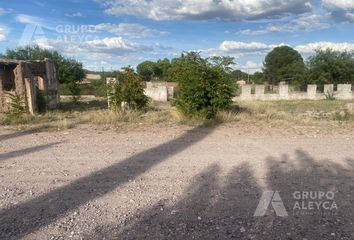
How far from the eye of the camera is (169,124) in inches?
420

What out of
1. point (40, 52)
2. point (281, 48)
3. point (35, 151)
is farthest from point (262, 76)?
point (35, 151)

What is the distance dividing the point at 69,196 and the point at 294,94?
106ft

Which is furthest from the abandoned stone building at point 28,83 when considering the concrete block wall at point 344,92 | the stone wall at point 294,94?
the concrete block wall at point 344,92

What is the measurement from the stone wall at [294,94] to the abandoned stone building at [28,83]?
18.4m

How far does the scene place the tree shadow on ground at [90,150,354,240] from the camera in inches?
141

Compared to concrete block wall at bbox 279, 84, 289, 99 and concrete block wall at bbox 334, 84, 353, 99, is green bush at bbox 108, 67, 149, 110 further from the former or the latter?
concrete block wall at bbox 334, 84, 353, 99

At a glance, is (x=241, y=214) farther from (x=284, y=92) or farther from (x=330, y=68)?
(x=330, y=68)

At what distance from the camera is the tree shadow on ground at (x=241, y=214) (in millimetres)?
3580

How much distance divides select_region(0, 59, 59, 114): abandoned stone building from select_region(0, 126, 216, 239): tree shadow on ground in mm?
9450

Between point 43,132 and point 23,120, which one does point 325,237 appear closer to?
point 43,132

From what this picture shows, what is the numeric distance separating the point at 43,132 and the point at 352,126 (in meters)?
8.05

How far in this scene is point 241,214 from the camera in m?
4.01

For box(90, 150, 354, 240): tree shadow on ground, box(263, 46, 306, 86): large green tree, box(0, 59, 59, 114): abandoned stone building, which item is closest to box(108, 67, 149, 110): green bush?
box(0, 59, 59, 114): abandoned stone building

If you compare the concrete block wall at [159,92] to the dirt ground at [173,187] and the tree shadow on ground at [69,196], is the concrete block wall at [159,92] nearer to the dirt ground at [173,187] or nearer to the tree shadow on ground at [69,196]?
the dirt ground at [173,187]
